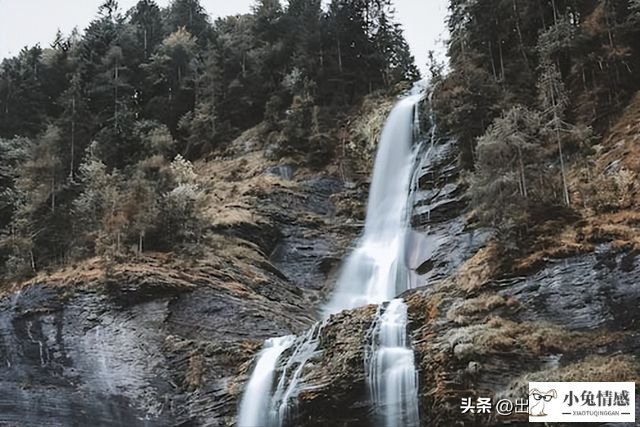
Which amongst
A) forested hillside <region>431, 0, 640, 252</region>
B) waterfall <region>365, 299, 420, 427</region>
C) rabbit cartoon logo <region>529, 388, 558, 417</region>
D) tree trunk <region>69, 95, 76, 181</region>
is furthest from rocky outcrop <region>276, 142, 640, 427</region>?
tree trunk <region>69, 95, 76, 181</region>

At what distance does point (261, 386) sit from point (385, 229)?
9798mm

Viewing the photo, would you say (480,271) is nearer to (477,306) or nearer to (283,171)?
(477,306)

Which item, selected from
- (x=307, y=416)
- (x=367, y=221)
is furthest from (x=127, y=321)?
(x=367, y=221)

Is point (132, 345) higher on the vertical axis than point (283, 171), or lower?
lower

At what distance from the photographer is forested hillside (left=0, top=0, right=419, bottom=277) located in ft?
86.1

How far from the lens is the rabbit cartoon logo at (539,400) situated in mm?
13500

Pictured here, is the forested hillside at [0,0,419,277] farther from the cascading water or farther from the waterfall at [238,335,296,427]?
the waterfall at [238,335,296,427]

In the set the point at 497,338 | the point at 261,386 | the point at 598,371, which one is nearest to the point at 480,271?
the point at 497,338

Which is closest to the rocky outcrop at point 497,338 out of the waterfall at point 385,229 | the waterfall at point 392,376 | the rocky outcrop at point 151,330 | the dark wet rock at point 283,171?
the waterfall at point 392,376

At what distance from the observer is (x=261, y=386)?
18.0 m

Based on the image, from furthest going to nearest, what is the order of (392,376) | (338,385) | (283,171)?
(283,171) < (338,385) < (392,376)

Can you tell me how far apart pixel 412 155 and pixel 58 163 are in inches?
581

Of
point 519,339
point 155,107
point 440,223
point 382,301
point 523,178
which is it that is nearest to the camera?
point 519,339

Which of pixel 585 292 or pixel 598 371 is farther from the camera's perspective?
pixel 585 292
